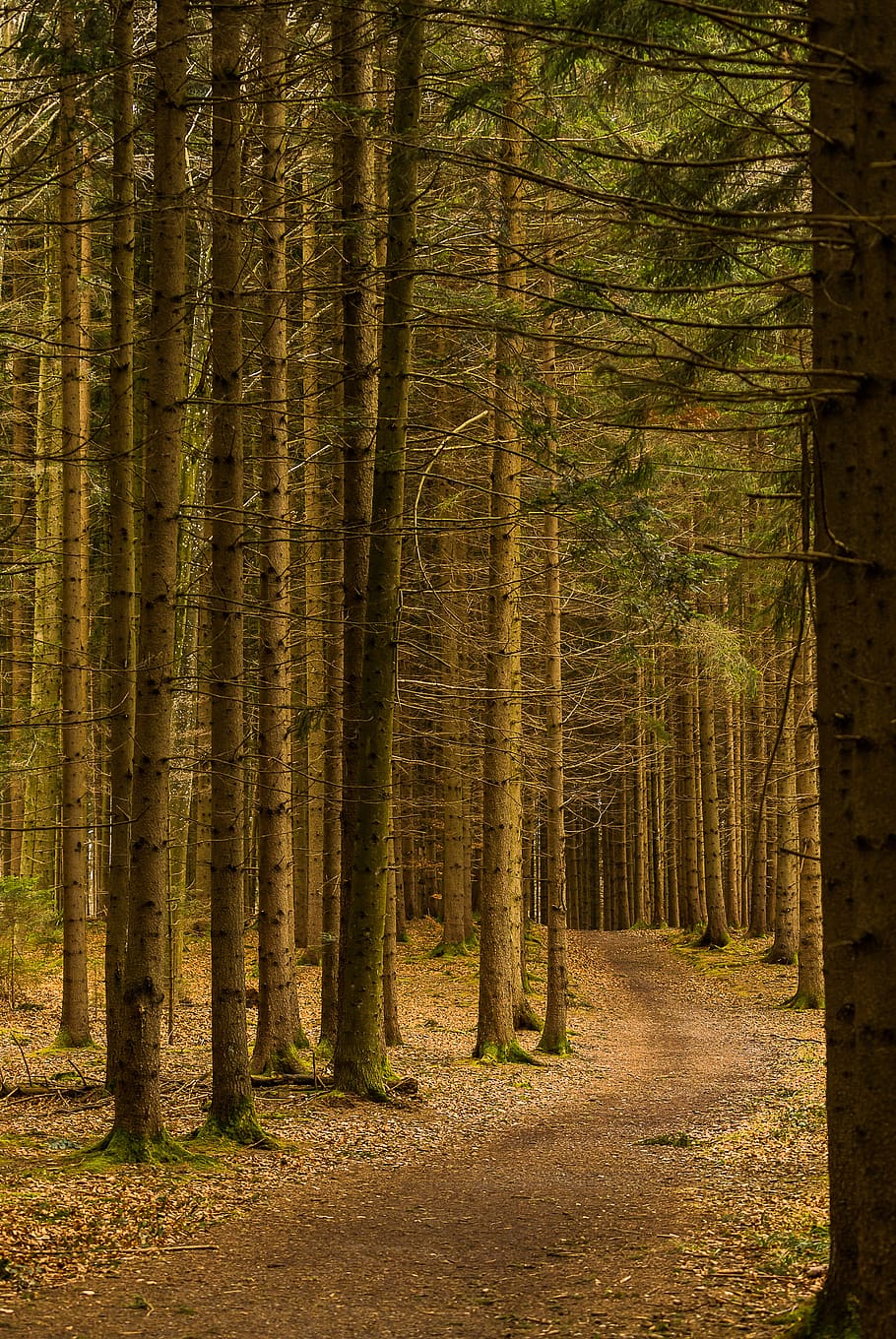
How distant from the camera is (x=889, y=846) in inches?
161

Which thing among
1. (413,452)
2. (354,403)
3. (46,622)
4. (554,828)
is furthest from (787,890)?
(354,403)

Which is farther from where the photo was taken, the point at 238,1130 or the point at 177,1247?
the point at 238,1130

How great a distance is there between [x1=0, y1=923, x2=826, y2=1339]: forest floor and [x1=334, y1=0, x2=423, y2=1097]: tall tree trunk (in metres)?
0.68

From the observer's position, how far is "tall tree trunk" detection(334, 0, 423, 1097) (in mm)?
11188

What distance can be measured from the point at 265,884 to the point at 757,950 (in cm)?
1797

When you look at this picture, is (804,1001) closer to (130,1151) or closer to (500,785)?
(500,785)

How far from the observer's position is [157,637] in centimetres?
838

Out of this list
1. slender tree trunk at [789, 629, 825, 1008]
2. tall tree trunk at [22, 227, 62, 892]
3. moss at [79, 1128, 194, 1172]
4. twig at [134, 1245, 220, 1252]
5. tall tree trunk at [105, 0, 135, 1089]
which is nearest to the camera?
twig at [134, 1245, 220, 1252]

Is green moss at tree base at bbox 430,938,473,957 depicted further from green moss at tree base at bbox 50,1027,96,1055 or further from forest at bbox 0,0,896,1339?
green moss at tree base at bbox 50,1027,96,1055

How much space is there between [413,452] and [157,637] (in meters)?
6.06

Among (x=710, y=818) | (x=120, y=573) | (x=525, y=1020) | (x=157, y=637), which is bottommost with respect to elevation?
(x=525, y=1020)

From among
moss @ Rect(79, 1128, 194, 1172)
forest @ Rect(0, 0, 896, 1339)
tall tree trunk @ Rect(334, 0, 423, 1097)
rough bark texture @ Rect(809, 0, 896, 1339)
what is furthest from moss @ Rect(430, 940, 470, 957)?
rough bark texture @ Rect(809, 0, 896, 1339)

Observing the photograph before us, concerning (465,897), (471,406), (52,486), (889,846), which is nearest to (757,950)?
(465,897)

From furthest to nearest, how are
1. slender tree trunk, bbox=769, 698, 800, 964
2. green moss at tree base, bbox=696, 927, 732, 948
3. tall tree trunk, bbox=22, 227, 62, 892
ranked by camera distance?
green moss at tree base, bbox=696, 927, 732, 948, slender tree trunk, bbox=769, 698, 800, 964, tall tree trunk, bbox=22, 227, 62, 892
